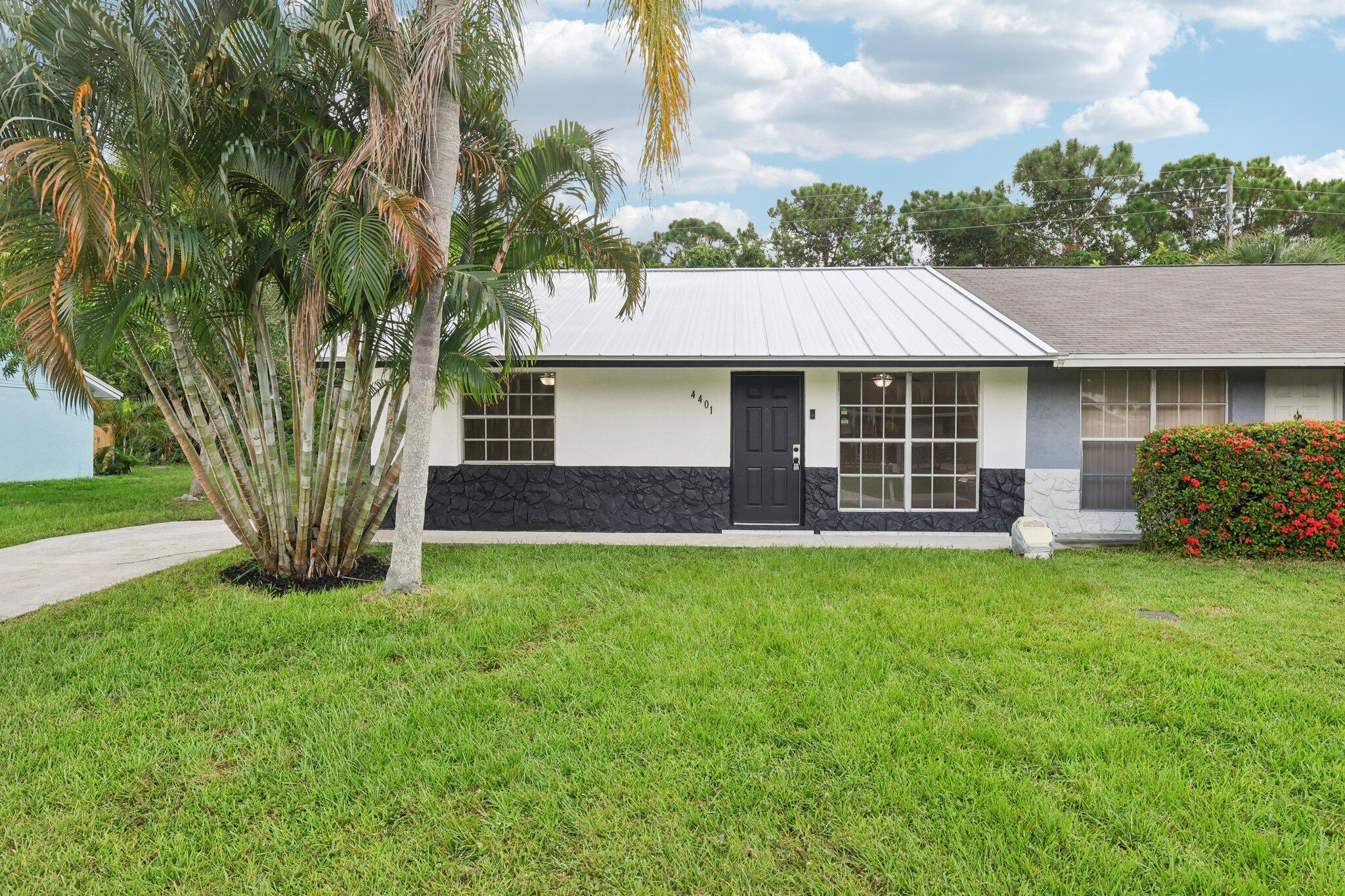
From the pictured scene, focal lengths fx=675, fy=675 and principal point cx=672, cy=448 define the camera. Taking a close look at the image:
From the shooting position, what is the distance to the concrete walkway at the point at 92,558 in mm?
6004

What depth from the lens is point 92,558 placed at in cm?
741

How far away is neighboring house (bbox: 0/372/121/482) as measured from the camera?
15203 mm

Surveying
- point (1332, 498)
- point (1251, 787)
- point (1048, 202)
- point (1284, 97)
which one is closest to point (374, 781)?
point (1251, 787)

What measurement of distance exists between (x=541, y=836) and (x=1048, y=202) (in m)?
28.6

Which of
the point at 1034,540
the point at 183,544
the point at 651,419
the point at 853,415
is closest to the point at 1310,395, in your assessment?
the point at 1034,540

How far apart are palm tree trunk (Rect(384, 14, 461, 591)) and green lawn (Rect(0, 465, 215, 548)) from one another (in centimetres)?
631

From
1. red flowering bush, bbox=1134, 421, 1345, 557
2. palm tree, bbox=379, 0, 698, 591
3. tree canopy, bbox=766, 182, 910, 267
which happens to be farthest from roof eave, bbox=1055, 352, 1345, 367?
tree canopy, bbox=766, 182, 910, 267

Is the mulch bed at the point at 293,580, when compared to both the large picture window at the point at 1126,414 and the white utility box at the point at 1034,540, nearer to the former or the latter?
the white utility box at the point at 1034,540

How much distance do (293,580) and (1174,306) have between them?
11620 millimetres

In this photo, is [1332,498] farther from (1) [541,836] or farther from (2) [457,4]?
(2) [457,4]

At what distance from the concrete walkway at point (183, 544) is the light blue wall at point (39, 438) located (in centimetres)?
925

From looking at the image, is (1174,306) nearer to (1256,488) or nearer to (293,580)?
(1256,488)

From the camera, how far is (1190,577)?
6305 millimetres

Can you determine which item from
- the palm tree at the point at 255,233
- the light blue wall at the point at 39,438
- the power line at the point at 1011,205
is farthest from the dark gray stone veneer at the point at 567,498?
the power line at the point at 1011,205
